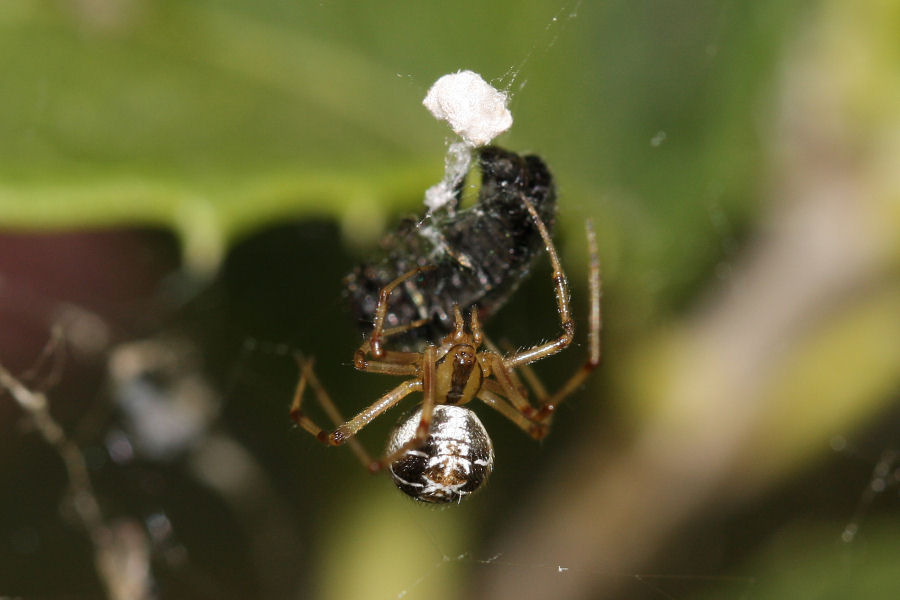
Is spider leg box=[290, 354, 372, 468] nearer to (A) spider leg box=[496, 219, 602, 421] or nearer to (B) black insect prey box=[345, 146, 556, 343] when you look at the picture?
(B) black insect prey box=[345, 146, 556, 343]

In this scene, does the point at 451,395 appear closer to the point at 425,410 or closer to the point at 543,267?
the point at 425,410

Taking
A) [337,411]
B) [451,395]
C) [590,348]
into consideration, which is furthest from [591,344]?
[337,411]

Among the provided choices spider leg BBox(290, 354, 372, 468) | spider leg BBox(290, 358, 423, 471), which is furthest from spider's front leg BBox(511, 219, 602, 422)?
spider leg BBox(290, 354, 372, 468)

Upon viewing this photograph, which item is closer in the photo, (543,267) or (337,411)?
(543,267)

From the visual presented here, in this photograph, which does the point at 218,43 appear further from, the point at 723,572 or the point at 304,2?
the point at 723,572

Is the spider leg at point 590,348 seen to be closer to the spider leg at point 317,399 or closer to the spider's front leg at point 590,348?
the spider's front leg at point 590,348
